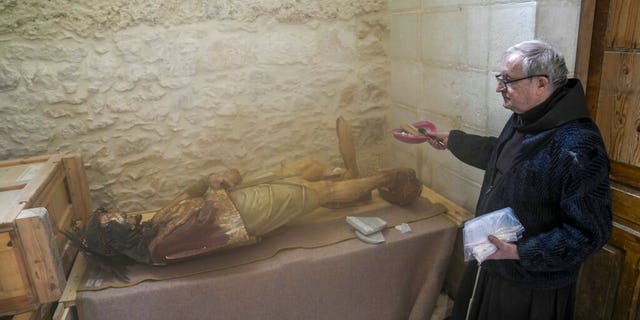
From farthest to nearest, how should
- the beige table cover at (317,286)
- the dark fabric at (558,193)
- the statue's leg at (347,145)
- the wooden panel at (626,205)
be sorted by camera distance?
1. the statue's leg at (347,145)
2. the beige table cover at (317,286)
3. the wooden panel at (626,205)
4. the dark fabric at (558,193)

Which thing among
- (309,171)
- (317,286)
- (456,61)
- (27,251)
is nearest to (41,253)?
(27,251)

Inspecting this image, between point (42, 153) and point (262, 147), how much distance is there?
4.80ft

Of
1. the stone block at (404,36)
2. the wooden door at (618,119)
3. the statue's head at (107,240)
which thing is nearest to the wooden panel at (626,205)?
the wooden door at (618,119)

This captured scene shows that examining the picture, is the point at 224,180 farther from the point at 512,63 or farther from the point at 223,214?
the point at 512,63

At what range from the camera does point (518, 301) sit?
1.75 meters

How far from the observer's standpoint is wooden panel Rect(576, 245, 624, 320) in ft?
6.47

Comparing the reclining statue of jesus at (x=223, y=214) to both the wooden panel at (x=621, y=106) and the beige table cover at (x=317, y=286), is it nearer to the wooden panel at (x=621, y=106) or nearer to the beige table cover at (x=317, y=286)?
the beige table cover at (x=317, y=286)

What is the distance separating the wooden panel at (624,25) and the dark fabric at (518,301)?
1042mm

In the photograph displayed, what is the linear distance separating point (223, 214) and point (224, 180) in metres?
0.33

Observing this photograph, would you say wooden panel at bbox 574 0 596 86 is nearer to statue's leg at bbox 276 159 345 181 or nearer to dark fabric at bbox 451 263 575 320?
dark fabric at bbox 451 263 575 320

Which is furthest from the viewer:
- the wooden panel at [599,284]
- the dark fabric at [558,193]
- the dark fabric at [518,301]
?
the wooden panel at [599,284]

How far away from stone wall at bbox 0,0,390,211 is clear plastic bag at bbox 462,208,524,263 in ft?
6.50

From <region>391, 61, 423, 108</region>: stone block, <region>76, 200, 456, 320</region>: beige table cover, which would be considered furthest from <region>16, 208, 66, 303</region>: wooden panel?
<region>391, 61, 423, 108</region>: stone block

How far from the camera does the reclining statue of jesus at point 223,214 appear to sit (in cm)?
212
